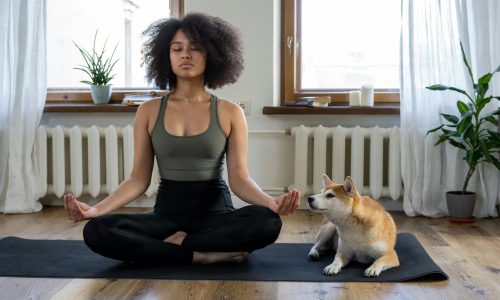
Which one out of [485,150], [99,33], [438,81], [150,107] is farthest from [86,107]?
[485,150]

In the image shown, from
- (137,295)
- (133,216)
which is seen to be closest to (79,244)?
(133,216)

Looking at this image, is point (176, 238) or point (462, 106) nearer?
point (176, 238)

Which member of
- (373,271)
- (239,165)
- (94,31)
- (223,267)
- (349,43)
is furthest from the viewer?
(94,31)

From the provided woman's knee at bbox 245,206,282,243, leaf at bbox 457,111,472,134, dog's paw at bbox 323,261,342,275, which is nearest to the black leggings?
woman's knee at bbox 245,206,282,243

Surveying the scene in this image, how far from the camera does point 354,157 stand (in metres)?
3.72

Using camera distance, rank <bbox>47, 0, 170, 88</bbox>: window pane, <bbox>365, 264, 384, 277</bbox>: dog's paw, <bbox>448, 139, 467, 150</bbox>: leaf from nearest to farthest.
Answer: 1. <bbox>365, 264, 384, 277</bbox>: dog's paw
2. <bbox>448, 139, 467, 150</bbox>: leaf
3. <bbox>47, 0, 170, 88</bbox>: window pane

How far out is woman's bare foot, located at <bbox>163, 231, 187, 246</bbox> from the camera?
2420 mm

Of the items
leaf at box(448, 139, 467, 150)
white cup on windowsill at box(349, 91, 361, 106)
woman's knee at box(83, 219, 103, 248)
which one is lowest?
woman's knee at box(83, 219, 103, 248)

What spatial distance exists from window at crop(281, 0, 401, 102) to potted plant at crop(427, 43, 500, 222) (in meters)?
0.48

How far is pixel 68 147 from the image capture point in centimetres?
400

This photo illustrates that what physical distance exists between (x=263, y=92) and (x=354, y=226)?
1.64 m

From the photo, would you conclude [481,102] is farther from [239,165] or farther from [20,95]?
[20,95]

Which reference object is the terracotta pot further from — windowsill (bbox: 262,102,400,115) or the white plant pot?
the white plant pot

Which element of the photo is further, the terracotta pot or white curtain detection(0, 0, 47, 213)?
white curtain detection(0, 0, 47, 213)
